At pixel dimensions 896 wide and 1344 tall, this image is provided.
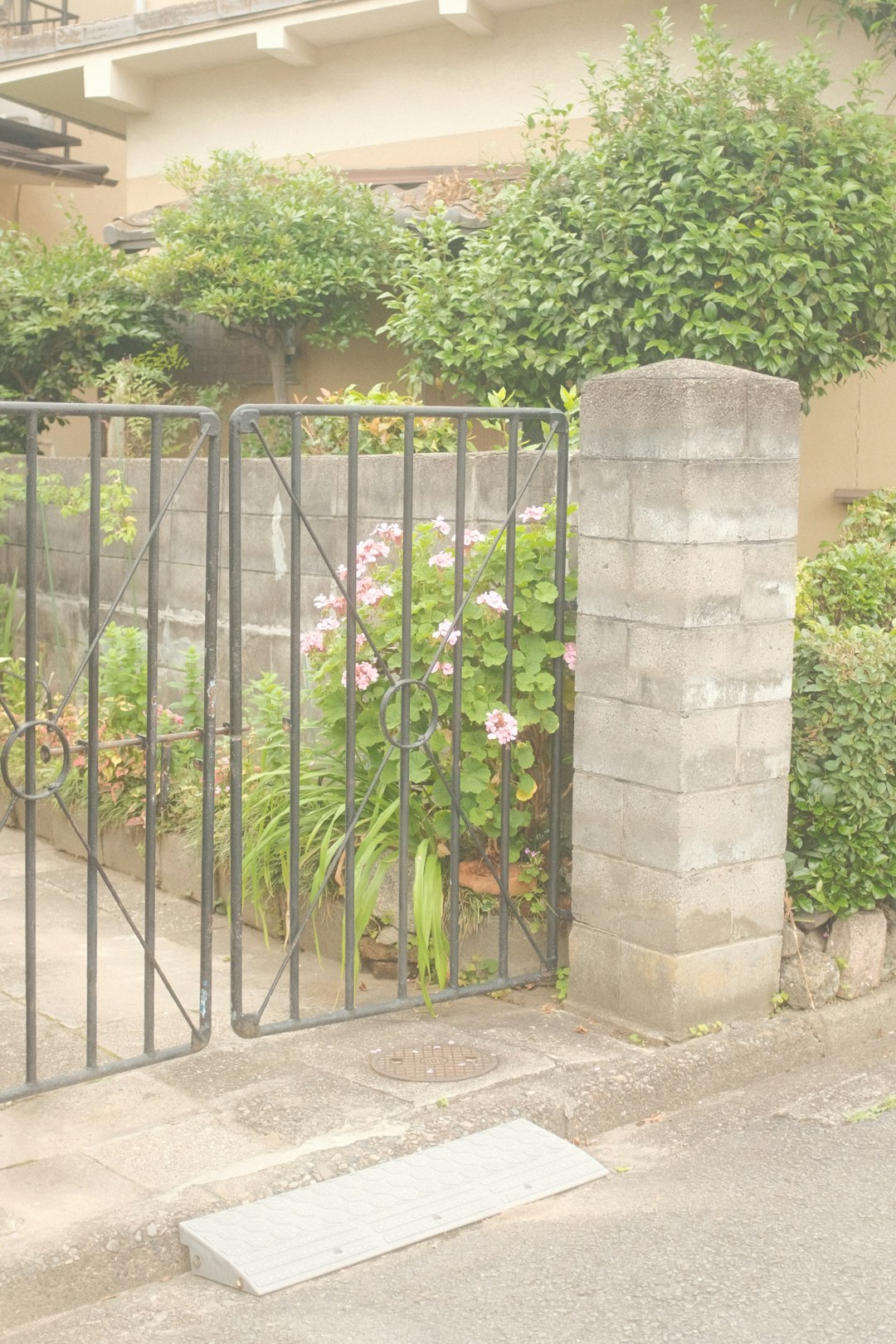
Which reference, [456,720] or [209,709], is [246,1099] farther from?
[456,720]

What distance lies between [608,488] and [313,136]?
28.8 feet

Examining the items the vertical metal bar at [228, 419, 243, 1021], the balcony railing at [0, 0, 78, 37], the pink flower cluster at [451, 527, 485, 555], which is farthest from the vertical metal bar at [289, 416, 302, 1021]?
the balcony railing at [0, 0, 78, 37]

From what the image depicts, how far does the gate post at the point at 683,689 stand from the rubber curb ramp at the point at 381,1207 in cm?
81

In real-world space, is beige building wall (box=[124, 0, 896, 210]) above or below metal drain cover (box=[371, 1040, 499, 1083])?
above

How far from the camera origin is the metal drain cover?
4238 mm

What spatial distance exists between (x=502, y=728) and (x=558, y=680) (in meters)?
0.32

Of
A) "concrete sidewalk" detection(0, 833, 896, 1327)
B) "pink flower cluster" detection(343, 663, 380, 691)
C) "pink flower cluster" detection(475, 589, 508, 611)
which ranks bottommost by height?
"concrete sidewalk" detection(0, 833, 896, 1327)

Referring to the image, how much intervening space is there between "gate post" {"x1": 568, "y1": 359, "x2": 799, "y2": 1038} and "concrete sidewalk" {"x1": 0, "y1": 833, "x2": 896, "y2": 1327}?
0.23 m

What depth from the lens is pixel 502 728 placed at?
4.77 m

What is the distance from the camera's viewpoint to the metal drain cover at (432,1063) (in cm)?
424

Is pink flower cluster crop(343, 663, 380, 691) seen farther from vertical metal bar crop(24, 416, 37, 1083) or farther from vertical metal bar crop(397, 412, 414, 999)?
vertical metal bar crop(24, 416, 37, 1083)

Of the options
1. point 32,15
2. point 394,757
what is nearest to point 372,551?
point 394,757

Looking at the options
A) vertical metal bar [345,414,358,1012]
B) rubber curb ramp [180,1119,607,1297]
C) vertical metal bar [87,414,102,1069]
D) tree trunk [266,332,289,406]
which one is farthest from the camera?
tree trunk [266,332,289,406]

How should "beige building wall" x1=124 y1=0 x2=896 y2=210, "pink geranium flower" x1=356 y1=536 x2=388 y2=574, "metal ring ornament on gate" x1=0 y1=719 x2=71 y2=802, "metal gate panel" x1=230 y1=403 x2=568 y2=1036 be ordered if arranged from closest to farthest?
"metal ring ornament on gate" x1=0 y1=719 x2=71 y2=802
"metal gate panel" x1=230 y1=403 x2=568 y2=1036
"pink geranium flower" x1=356 y1=536 x2=388 y2=574
"beige building wall" x1=124 y1=0 x2=896 y2=210
